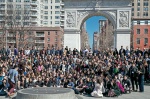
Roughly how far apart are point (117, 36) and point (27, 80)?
16882mm

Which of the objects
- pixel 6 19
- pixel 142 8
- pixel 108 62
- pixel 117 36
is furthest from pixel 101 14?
pixel 142 8

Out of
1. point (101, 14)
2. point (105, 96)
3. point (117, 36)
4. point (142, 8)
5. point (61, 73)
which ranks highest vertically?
point (142, 8)

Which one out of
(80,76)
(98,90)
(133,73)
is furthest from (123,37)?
(98,90)

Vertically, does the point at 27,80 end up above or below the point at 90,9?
below

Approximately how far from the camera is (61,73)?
17.2 meters

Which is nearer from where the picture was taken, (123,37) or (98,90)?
(98,90)

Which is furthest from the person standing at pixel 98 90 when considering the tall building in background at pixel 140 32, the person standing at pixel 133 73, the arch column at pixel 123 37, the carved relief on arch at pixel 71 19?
the tall building in background at pixel 140 32

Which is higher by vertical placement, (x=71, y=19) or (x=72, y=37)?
(x=71, y=19)

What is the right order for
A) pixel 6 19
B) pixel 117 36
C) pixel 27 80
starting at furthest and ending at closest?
pixel 6 19 → pixel 117 36 → pixel 27 80

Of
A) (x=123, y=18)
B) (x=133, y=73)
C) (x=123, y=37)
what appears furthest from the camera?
(x=123, y=18)

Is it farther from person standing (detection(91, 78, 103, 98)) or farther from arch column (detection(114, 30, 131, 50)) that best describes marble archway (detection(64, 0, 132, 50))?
person standing (detection(91, 78, 103, 98))

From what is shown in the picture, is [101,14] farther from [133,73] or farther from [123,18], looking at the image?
[133,73]

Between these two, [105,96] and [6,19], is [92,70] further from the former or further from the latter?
[6,19]

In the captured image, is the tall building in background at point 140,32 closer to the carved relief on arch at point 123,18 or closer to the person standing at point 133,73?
the carved relief on arch at point 123,18
